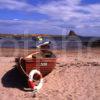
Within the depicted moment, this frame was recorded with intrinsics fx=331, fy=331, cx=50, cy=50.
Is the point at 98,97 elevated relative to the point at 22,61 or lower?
lower

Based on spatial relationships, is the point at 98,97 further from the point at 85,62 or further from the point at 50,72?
the point at 85,62

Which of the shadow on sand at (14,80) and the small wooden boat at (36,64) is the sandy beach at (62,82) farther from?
the small wooden boat at (36,64)

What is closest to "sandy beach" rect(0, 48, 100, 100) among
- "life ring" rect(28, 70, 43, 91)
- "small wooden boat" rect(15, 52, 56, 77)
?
"life ring" rect(28, 70, 43, 91)

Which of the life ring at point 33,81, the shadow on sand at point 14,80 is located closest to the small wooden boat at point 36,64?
the life ring at point 33,81

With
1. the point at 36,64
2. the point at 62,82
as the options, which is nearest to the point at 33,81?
the point at 36,64

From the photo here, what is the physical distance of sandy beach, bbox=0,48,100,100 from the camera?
1441cm

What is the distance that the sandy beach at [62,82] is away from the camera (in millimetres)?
14406

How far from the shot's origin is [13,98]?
14.4 meters

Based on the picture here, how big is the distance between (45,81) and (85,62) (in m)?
3.68

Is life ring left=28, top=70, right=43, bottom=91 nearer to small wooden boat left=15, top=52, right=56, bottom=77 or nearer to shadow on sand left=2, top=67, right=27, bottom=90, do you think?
small wooden boat left=15, top=52, right=56, bottom=77

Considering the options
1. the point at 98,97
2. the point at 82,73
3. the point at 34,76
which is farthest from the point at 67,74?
the point at 98,97

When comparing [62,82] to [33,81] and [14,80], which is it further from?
[14,80]

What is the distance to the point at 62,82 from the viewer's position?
16000 millimetres

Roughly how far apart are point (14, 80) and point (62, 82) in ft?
8.36
